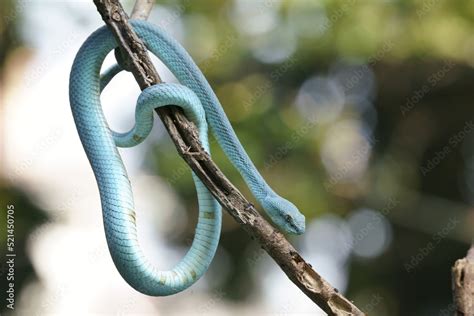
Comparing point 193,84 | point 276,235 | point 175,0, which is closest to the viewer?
point 276,235

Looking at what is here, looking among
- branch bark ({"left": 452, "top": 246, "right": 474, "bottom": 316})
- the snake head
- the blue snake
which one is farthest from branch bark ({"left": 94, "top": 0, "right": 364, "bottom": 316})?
the snake head

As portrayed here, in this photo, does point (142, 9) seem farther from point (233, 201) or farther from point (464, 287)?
point (464, 287)

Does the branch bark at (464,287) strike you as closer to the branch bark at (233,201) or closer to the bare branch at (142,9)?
the branch bark at (233,201)

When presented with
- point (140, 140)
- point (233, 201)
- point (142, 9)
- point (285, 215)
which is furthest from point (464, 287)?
point (142, 9)

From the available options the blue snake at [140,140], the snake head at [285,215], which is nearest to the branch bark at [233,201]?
the blue snake at [140,140]

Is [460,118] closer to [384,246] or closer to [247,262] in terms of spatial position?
[384,246]

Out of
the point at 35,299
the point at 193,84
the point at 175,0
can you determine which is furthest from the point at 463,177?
the point at 193,84

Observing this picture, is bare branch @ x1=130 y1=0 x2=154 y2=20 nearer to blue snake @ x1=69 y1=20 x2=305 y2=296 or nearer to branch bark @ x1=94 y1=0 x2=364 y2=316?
blue snake @ x1=69 y1=20 x2=305 y2=296
